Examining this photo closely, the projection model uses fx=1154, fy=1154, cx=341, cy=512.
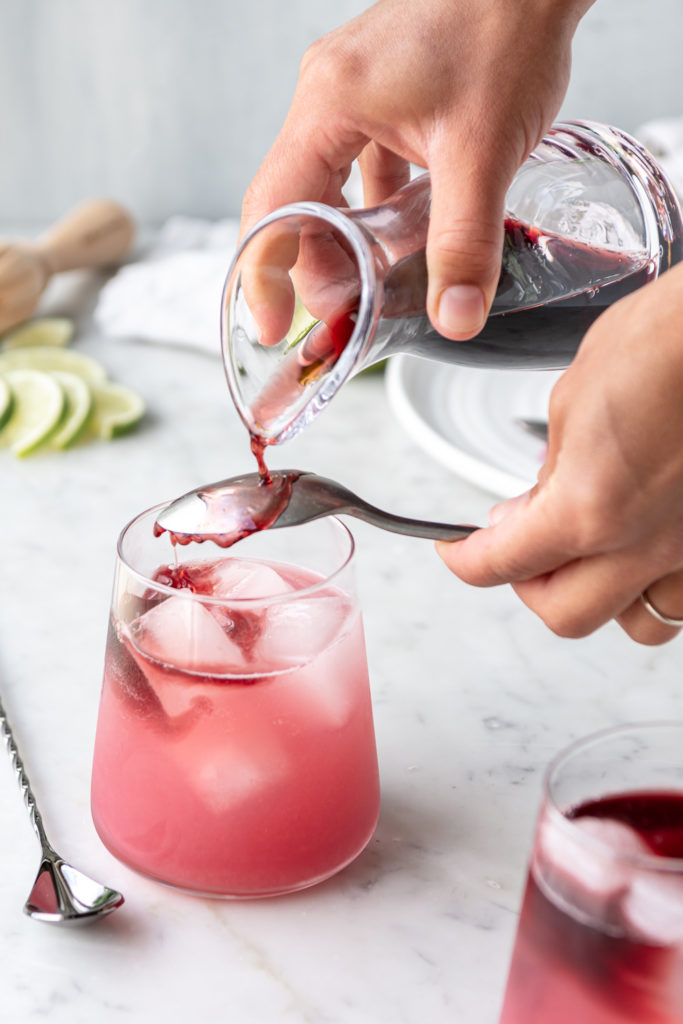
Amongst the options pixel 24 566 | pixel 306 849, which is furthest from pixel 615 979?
pixel 24 566

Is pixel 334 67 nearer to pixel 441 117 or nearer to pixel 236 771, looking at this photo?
pixel 441 117

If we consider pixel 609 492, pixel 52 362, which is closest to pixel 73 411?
pixel 52 362

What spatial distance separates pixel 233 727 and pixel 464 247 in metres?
0.32

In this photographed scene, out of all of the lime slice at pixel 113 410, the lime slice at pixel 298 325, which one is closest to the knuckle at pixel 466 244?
the lime slice at pixel 298 325

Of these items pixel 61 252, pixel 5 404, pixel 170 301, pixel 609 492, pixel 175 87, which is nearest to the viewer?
pixel 609 492

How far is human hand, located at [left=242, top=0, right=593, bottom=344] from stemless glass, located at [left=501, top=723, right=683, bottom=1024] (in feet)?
1.02

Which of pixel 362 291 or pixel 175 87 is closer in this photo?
pixel 362 291

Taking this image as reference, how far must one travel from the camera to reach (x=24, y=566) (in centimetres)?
Result: 111

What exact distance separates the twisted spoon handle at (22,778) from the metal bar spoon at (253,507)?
21 centimetres

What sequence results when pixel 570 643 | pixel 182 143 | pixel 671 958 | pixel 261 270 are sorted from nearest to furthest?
pixel 671 958 → pixel 261 270 → pixel 570 643 → pixel 182 143

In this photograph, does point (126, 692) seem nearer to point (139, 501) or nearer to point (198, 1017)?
point (198, 1017)

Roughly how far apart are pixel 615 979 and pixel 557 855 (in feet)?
0.18

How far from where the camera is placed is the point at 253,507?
716 mm

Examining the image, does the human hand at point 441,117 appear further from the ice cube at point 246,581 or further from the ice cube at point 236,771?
the ice cube at point 236,771
